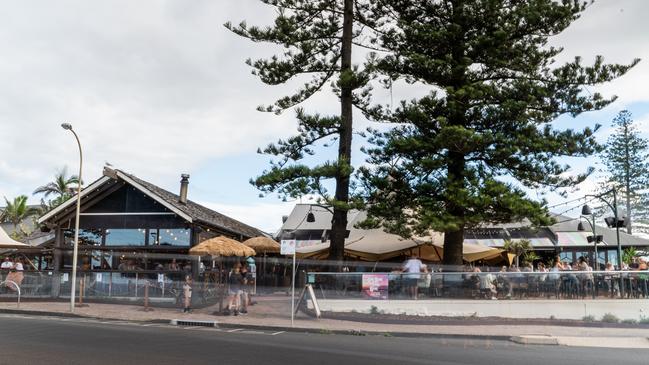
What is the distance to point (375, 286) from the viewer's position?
16.9m

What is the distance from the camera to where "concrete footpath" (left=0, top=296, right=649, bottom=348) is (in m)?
12.8

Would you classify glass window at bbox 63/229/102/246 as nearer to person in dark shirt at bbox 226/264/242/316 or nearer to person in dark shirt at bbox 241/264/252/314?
person in dark shirt at bbox 241/264/252/314

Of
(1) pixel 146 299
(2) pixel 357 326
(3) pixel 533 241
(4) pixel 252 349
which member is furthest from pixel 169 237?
(3) pixel 533 241

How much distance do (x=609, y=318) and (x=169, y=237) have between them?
16.1 m

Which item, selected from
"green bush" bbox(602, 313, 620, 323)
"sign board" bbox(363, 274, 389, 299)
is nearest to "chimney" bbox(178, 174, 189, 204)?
"sign board" bbox(363, 274, 389, 299)

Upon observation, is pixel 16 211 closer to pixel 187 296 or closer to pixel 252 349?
pixel 187 296

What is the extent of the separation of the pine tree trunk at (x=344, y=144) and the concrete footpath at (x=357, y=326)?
2.69m

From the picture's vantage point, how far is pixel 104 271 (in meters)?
22.2

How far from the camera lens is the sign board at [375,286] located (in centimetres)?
1678

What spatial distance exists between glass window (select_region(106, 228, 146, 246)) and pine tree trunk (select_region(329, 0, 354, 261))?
891 cm

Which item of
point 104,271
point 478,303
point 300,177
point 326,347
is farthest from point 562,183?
point 104,271

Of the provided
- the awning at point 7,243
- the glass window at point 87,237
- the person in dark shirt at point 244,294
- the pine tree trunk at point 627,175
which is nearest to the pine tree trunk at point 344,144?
the person in dark shirt at point 244,294

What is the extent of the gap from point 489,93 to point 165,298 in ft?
41.9

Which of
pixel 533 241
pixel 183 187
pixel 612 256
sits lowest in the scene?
pixel 612 256
